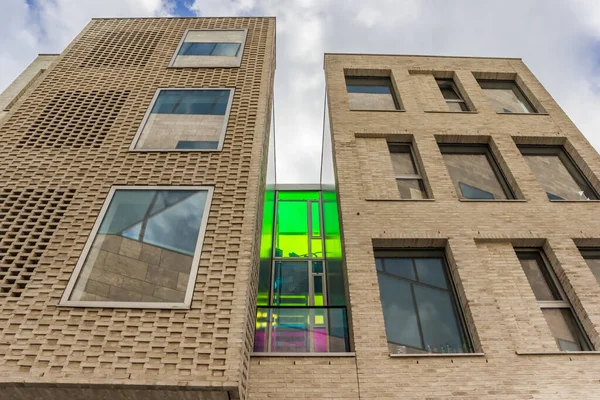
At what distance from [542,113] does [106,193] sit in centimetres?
1193

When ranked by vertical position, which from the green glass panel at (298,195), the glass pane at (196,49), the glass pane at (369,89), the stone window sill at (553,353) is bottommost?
the stone window sill at (553,353)

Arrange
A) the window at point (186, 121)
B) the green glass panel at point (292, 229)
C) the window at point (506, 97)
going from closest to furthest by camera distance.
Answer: the window at point (186, 121)
the green glass panel at point (292, 229)
the window at point (506, 97)

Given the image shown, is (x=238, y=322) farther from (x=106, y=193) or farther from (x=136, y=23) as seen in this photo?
(x=136, y=23)

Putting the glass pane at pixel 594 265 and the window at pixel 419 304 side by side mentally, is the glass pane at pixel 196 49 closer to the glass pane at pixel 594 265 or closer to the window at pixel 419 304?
the window at pixel 419 304

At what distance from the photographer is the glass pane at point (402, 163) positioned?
1045cm

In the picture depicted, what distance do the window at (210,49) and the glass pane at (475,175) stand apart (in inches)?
261

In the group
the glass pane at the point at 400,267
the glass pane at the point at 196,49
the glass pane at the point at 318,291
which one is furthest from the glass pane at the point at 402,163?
the glass pane at the point at 196,49

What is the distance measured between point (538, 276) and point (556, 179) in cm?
357

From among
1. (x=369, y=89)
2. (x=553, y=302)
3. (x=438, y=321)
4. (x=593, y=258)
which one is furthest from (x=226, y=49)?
(x=593, y=258)

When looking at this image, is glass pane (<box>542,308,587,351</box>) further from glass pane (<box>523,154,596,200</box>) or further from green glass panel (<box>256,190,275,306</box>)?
green glass panel (<box>256,190,275,306</box>)

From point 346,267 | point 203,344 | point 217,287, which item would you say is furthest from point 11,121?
point 346,267

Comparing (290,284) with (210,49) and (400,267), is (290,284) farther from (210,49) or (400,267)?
(210,49)

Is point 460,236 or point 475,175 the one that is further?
point 475,175

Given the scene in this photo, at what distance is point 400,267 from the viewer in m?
8.34
